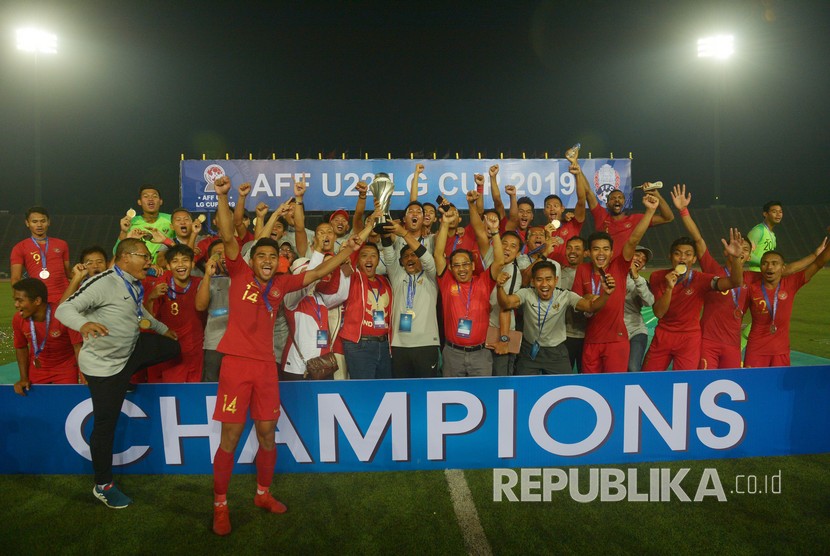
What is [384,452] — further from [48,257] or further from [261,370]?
[48,257]

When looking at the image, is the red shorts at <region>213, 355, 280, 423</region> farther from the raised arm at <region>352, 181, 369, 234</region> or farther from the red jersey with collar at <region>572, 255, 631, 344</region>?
the red jersey with collar at <region>572, 255, 631, 344</region>

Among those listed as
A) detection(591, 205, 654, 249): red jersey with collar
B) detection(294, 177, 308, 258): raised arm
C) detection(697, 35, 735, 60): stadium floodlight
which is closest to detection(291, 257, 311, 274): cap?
detection(294, 177, 308, 258): raised arm

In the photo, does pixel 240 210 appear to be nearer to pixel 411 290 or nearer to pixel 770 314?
pixel 411 290

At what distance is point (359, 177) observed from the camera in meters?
18.2

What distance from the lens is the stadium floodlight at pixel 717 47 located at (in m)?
26.4

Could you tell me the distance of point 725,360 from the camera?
525 cm

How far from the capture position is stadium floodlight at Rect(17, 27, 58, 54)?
22.7 metres

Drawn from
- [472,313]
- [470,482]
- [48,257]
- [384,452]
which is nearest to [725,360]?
[472,313]

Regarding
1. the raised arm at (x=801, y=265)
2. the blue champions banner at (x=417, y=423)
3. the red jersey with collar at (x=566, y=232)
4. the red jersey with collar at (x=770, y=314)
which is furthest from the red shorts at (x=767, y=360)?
the red jersey with collar at (x=566, y=232)

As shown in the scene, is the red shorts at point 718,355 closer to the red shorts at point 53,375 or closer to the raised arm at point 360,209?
the raised arm at point 360,209

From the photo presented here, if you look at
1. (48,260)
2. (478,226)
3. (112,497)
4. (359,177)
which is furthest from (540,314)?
(359,177)

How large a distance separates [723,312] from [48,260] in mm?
7409

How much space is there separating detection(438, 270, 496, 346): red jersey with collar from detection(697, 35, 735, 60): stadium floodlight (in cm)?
2887

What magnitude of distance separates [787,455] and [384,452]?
344 centimetres
